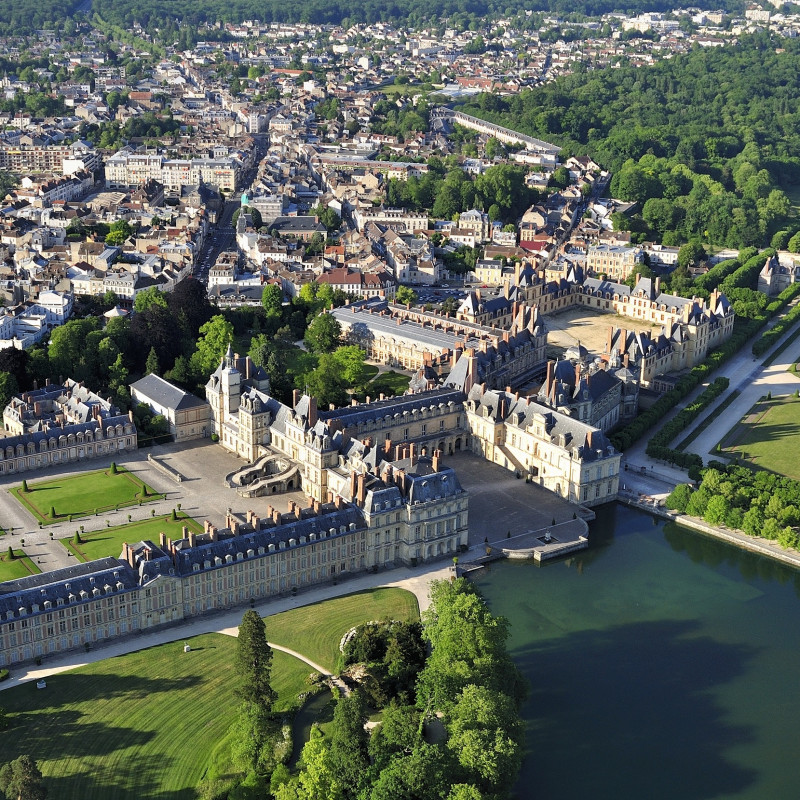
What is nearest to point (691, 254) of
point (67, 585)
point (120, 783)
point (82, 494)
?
point (82, 494)

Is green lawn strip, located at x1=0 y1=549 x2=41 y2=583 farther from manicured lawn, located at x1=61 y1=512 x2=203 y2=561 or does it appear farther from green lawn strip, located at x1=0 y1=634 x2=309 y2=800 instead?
green lawn strip, located at x1=0 y1=634 x2=309 y2=800

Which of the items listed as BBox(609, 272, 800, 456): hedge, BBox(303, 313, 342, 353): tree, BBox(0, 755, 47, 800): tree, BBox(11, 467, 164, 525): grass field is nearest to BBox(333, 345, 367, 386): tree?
BBox(303, 313, 342, 353): tree

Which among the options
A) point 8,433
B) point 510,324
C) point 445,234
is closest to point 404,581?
point 8,433

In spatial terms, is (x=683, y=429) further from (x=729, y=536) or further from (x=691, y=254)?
(x=691, y=254)

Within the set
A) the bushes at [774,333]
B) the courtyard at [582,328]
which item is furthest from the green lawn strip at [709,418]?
the courtyard at [582,328]

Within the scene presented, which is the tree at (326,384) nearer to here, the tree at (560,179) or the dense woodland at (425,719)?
the dense woodland at (425,719)
